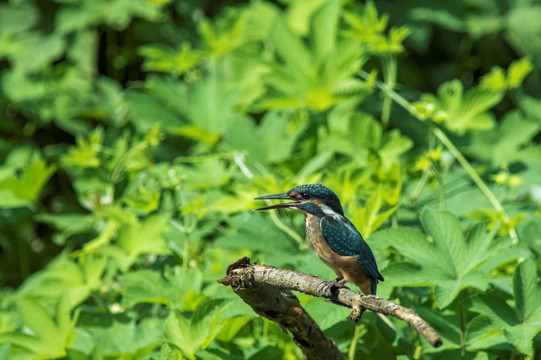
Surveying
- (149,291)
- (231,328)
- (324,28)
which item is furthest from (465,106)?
(149,291)

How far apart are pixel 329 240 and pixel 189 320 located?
67cm

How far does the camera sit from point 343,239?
1191mm

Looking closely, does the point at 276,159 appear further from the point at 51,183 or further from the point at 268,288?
the point at 51,183

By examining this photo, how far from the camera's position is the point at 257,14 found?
10.2ft

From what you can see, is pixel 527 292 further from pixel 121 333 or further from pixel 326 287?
pixel 121 333

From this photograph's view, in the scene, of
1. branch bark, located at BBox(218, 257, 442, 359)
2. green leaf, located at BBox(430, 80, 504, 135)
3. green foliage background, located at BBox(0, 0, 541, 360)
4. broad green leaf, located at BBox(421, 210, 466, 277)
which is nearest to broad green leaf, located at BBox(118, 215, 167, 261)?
green foliage background, located at BBox(0, 0, 541, 360)

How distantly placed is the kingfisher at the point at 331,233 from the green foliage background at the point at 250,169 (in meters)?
0.38

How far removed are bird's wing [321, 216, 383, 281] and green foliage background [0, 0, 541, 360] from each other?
0.38 meters

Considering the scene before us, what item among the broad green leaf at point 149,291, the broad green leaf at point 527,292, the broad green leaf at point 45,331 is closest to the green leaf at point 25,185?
the broad green leaf at point 45,331

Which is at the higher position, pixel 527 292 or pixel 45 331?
pixel 527 292

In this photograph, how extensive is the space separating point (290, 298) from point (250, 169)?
3.05ft

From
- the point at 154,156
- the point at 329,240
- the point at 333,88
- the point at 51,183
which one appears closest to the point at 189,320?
the point at 329,240

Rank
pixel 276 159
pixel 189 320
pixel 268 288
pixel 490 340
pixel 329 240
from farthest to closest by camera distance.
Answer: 1. pixel 276 159
2. pixel 189 320
3. pixel 490 340
4. pixel 268 288
5. pixel 329 240

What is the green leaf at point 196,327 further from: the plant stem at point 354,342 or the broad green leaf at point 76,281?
the broad green leaf at point 76,281
